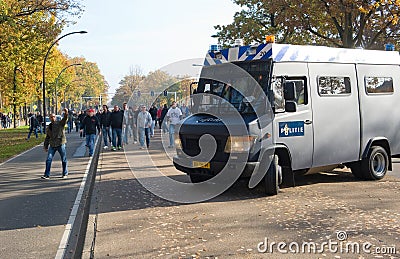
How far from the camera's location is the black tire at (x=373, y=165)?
10.3 metres

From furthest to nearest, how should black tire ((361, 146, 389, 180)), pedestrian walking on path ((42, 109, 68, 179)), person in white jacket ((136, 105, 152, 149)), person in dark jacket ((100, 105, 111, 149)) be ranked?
person in dark jacket ((100, 105, 111, 149)) < person in white jacket ((136, 105, 152, 149)) < pedestrian walking on path ((42, 109, 68, 179)) < black tire ((361, 146, 389, 180))

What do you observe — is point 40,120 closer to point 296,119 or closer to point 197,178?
point 197,178

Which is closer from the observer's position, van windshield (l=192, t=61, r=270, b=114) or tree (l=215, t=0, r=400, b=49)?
van windshield (l=192, t=61, r=270, b=114)

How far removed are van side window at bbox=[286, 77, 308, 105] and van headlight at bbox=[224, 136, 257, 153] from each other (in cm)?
140

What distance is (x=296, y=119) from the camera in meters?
8.92

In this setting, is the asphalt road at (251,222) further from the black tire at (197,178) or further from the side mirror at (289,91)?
the side mirror at (289,91)

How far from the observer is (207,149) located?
8867mm

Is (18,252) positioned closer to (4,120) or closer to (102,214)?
(102,214)

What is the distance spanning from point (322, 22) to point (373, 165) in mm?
15222

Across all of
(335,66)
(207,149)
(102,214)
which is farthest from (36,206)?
(335,66)

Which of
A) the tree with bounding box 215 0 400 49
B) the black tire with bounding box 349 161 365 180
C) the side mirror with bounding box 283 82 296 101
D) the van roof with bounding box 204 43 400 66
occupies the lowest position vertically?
the black tire with bounding box 349 161 365 180

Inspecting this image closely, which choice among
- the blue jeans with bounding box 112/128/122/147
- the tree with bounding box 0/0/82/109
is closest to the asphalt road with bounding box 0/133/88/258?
the blue jeans with bounding box 112/128/122/147

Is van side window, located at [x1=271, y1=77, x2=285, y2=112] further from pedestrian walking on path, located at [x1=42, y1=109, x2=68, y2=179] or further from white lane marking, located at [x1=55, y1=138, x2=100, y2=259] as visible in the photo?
pedestrian walking on path, located at [x1=42, y1=109, x2=68, y2=179]

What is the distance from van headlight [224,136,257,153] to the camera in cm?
832
